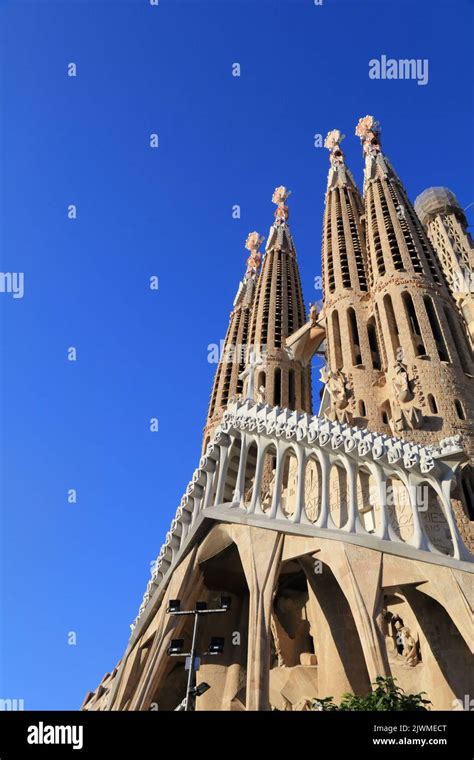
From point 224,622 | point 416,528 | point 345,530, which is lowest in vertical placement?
point 224,622

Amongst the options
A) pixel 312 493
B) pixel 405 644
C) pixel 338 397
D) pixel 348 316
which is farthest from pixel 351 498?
pixel 348 316

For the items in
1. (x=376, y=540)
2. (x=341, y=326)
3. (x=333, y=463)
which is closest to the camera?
(x=376, y=540)

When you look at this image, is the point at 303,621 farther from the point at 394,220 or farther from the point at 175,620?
the point at 394,220

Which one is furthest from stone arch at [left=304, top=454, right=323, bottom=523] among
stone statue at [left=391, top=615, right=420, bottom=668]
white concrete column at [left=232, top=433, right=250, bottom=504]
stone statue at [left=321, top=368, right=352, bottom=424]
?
stone statue at [left=391, top=615, right=420, bottom=668]

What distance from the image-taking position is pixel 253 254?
55.7 metres

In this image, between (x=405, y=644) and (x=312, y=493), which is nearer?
(x=405, y=644)

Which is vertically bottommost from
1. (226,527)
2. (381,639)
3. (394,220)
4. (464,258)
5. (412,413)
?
(381,639)

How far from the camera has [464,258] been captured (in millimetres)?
44562

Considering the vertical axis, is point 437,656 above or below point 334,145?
below

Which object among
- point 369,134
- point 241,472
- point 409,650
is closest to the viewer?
point 409,650

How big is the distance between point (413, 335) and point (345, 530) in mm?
10951

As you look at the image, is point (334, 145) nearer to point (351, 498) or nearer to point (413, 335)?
point (413, 335)
